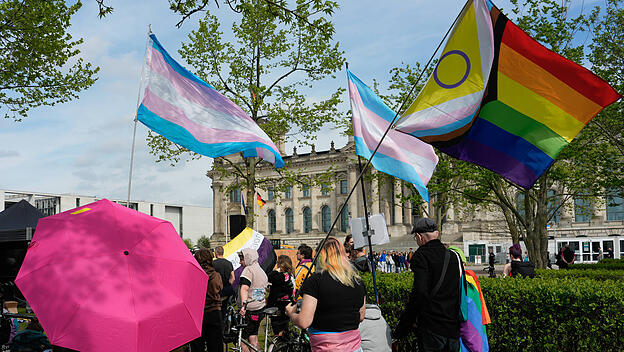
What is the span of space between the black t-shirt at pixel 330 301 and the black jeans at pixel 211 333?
2.77 metres

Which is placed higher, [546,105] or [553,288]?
[546,105]

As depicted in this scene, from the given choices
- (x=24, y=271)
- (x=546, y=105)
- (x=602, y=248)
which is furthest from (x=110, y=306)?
(x=602, y=248)

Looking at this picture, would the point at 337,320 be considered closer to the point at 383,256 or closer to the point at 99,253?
the point at 99,253

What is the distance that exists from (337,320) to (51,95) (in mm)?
15219

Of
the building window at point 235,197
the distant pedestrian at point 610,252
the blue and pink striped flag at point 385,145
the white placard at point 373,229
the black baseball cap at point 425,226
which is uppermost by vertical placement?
the building window at point 235,197

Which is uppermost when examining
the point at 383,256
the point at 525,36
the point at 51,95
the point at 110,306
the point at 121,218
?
the point at 51,95

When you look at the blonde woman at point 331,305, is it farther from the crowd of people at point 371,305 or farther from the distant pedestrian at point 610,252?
the distant pedestrian at point 610,252

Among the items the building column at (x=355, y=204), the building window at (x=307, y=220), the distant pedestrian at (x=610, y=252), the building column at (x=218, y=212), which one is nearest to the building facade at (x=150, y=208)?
the building column at (x=218, y=212)

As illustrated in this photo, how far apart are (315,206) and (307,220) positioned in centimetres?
335

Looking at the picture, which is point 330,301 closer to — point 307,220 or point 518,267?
point 518,267

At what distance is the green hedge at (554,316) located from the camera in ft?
21.4

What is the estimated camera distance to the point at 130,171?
6750 millimetres

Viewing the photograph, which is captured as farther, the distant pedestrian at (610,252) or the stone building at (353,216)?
the stone building at (353,216)

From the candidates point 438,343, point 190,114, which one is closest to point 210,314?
point 190,114
